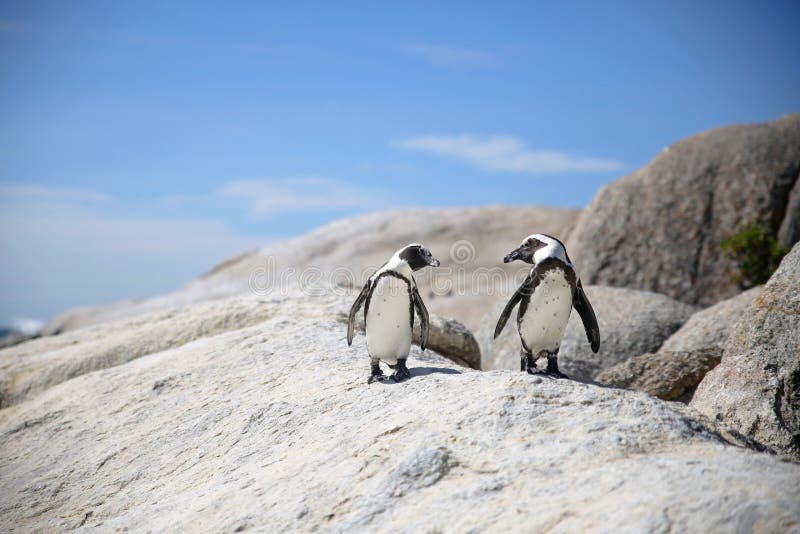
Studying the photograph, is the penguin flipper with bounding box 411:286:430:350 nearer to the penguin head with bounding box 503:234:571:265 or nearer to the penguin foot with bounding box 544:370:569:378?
the penguin head with bounding box 503:234:571:265

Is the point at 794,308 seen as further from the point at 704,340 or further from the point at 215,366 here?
the point at 215,366

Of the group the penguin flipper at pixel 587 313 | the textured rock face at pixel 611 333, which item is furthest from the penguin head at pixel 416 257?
the textured rock face at pixel 611 333

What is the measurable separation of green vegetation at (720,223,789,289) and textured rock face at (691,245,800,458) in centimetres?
594

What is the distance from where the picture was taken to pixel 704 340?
8.22m

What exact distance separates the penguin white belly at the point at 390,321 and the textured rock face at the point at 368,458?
254 millimetres

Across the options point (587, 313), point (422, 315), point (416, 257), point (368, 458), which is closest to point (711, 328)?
point (587, 313)

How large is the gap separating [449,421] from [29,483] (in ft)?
12.5

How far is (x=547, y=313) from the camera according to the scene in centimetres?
530

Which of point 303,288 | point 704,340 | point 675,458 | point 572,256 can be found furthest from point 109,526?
point 572,256

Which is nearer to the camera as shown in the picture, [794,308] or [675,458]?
[675,458]

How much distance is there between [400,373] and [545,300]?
1155 millimetres

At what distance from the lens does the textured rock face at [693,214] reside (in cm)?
1225

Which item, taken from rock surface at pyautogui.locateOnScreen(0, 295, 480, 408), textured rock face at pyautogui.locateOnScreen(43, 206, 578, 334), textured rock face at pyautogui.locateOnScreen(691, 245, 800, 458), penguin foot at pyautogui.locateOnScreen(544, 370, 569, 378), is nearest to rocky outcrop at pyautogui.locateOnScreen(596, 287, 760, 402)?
textured rock face at pyautogui.locateOnScreen(691, 245, 800, 458)

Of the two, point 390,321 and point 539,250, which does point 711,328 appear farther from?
point 390,321
